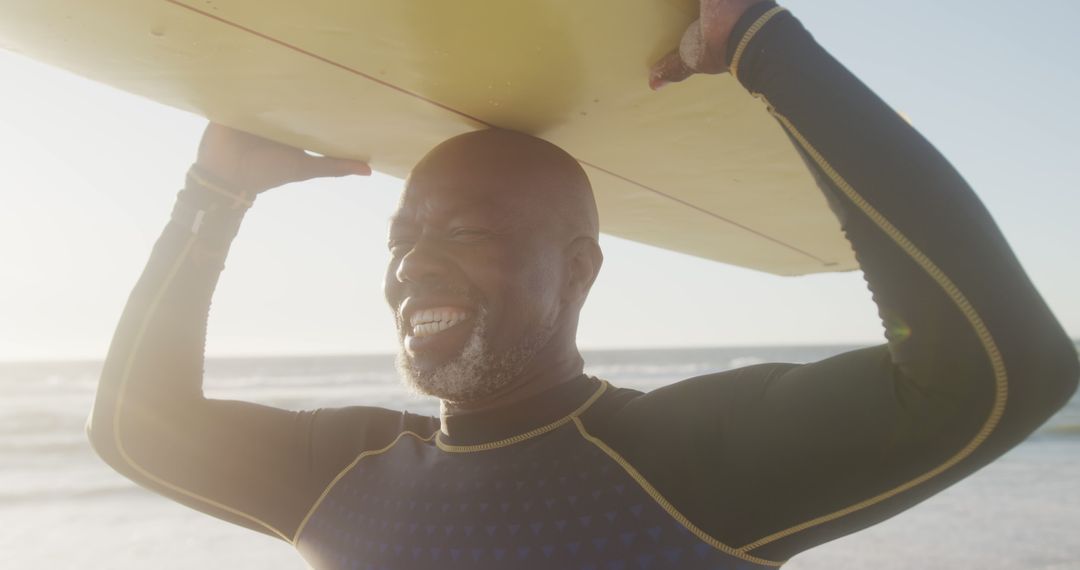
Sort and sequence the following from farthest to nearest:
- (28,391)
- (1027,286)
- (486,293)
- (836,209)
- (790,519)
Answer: (28,391) < (486,293) < (790,519) < (836,209) < (1027,286)

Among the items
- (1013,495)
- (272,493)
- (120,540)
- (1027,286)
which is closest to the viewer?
(1027,286)

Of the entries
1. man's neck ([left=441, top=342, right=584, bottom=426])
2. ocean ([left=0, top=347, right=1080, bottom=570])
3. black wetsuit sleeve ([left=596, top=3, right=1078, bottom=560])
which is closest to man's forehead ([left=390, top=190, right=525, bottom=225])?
man's neck ([left=441, top=342, right=584, bottom=426])

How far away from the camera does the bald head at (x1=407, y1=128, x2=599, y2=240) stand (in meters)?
2.06

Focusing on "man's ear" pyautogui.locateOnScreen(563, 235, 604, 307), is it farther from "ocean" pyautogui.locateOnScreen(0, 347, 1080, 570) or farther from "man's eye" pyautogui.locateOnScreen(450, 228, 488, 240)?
"ocean" pyautogui.locateOnScreen(0, 347, 1080, 570)

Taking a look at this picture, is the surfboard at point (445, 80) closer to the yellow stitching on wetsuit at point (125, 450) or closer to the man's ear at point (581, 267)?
the man's ear at point (581, 267)

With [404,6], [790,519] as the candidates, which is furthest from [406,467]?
[404,6]

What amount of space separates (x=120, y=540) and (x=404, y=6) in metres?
6.85

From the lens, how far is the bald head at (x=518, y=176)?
81.1 inches

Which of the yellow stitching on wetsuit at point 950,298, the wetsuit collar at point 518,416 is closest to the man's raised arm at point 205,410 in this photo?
the wetsuit collar at point 518,416

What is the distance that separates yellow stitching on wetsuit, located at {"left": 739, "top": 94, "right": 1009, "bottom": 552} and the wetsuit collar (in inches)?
27.8

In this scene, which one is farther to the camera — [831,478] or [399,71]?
[399,71]

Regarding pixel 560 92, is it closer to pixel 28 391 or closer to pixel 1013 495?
pixel 1013 495

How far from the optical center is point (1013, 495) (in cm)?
869

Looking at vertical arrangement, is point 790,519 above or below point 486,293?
below
